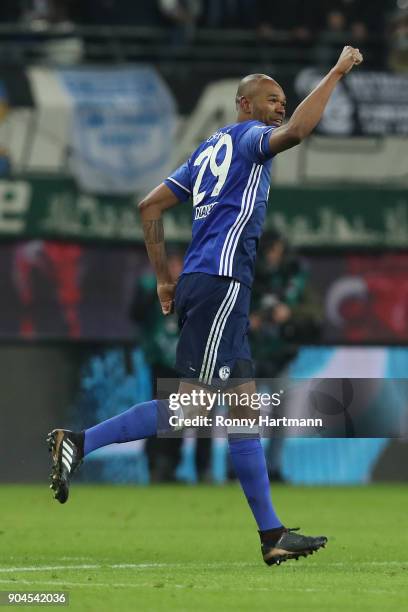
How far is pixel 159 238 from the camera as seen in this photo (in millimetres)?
7230

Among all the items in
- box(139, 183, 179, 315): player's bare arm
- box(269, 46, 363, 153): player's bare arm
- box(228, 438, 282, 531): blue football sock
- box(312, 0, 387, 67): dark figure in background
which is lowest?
box(228, 438, 282, 531): blue football sock

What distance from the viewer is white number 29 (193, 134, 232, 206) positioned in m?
7.02

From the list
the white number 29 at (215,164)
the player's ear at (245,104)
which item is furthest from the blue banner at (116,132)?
the player's ear at (245,104)

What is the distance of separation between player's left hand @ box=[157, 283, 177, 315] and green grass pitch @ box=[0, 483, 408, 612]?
1181 mm

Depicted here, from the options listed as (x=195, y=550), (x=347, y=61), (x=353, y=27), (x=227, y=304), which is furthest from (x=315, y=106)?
(x=353, y=27)

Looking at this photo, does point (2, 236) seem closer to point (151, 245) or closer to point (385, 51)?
point (385, 51)

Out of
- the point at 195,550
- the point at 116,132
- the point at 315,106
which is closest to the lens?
the point at 315,106

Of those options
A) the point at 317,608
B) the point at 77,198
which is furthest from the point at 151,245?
the point at 77,198

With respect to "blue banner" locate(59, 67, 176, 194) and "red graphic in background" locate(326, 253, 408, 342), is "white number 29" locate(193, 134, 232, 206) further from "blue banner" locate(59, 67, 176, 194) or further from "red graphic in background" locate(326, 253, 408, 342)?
"red graphic in background" locate(326, 253, 408, 342)

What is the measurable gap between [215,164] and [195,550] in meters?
2.03

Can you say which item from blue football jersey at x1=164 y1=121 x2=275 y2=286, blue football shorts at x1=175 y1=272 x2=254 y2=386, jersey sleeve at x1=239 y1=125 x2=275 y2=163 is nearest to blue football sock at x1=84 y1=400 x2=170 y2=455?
blue football shorts at x1=175 y1=272 x2=254 y2=386

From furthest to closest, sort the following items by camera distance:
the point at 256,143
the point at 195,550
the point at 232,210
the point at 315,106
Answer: the point at 195,550
the point at 232,210
the point at 256,143
the point at 315,106

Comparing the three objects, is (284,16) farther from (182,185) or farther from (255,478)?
(255,478)

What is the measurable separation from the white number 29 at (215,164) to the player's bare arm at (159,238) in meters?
0.17
